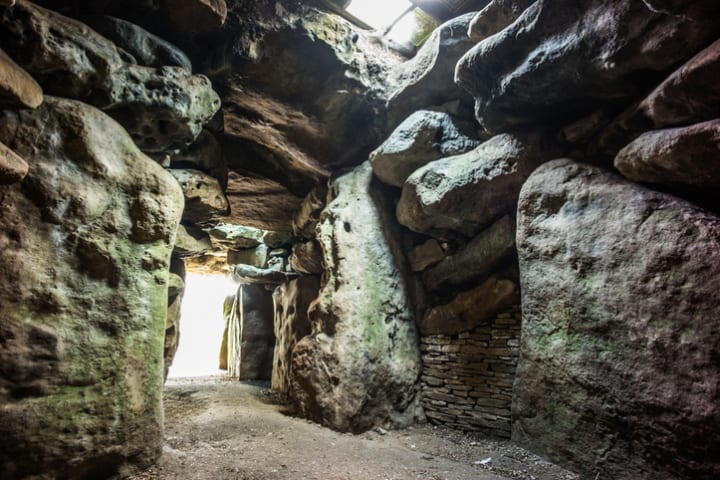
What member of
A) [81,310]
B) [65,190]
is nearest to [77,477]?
[81,310]

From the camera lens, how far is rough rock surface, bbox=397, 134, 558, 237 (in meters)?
3.80

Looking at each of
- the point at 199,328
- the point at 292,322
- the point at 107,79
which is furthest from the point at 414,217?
the point at 199,328

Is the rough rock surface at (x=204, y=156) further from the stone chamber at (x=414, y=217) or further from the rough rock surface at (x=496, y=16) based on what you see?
the rough rock surface at (x=496, y=16)

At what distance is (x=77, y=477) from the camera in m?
2.57

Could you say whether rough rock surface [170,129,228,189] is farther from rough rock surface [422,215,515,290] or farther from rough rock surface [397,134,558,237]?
rough rock surface [422,215,515,290]

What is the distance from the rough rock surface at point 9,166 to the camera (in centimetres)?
229

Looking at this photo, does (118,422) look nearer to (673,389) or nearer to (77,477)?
(77,477)

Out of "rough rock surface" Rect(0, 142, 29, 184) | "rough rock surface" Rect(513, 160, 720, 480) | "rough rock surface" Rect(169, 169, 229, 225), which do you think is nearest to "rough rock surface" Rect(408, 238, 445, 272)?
"rough rock surface" Rect(513, 160, 720, 480)

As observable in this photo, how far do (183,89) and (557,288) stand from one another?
402 centimetres

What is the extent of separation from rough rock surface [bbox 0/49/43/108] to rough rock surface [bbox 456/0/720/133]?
357cm

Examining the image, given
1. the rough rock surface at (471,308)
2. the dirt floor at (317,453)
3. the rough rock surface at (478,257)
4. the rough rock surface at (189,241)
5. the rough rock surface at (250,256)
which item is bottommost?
the dirt floor at (317,453)

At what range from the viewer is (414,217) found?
482cm

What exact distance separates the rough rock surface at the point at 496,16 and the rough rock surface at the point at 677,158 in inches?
71.4

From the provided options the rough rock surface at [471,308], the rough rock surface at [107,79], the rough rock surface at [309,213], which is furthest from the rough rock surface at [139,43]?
the rough rock surface at [471,308]
